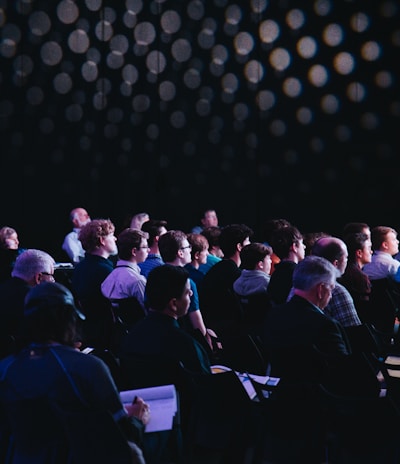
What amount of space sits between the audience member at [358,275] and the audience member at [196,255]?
103 cm

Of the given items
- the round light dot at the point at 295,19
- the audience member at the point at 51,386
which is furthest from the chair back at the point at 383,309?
the round light dot at the point at 295,19

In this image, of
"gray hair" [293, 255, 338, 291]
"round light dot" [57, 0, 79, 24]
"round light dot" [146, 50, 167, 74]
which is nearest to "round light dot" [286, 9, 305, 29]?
"round light dot" [146, 50, 167, 74]

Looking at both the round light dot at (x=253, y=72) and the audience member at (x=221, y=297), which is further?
the round light dot at (x=253, y=72)

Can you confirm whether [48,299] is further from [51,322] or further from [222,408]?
[222,408]

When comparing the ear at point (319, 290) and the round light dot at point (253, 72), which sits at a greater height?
the round light dot at point (253, 72)

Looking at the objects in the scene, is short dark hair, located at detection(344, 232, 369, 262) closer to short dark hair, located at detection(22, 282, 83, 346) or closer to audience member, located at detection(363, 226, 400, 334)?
audience member, located at detection(363, 226, 400, 334)

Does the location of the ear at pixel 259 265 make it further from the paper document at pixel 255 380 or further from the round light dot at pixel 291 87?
the round light dot at pixel 291 87

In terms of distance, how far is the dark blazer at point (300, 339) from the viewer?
3227 mm

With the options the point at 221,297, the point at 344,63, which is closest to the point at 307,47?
the point at 344,63

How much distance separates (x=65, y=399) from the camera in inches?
94.9

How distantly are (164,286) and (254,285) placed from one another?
183cm

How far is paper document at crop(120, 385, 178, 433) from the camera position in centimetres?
264

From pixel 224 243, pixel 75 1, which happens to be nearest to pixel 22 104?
pixel 75 1

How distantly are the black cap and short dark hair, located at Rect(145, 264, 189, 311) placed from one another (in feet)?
1.68
